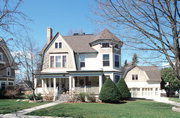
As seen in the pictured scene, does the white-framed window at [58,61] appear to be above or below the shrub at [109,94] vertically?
above

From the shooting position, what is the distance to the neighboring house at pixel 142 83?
120ft

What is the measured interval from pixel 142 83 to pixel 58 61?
19.8 m

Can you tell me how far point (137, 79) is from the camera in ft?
124

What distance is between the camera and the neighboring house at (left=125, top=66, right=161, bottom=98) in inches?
1438

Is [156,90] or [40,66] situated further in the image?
[156,90]

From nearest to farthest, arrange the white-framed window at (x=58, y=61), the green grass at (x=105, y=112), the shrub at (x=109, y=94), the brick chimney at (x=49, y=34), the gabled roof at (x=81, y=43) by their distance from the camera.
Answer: the green grass at (x=105, y=112), the shrub at (x=109, y=94), the white-framed window at (x=58, y=61), the gabled roof at (x=81, y=43), the brick chimney at (x=49, y=34)

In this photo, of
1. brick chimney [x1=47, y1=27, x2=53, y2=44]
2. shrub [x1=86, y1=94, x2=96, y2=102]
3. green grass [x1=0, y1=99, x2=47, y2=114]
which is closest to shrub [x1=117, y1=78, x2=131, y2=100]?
shrub [x1=86, y1=94, x2=96, y2=102]

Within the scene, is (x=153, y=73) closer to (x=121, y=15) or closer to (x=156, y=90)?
(x=156, y=90)

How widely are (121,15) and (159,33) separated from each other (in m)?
2.40

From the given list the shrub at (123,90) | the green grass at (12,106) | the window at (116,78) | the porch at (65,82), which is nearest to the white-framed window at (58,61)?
the porch at (65,82)

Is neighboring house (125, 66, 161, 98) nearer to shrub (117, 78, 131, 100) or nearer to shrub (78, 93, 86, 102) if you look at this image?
shrub (117, 78, 131, 100)

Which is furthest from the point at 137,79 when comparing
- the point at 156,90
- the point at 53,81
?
the point at 53,81

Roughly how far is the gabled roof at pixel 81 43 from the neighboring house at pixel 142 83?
542 inches

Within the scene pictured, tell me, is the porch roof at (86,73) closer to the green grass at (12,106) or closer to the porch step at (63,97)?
the porch step at (63,97)
